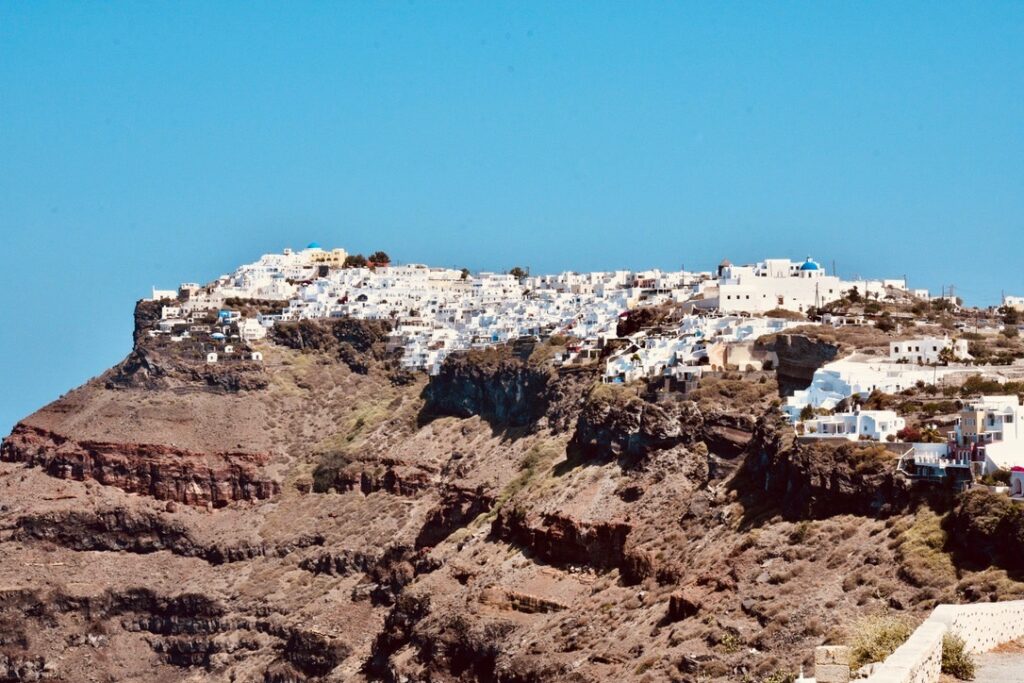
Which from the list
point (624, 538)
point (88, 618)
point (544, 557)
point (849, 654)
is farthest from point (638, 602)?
point (88, 618)

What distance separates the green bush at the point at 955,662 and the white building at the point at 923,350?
4288 centimetres

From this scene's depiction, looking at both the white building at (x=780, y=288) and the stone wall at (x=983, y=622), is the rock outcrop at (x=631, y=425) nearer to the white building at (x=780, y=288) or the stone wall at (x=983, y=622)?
the white building at (x=780, y=288)

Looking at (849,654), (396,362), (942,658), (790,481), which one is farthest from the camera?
(396,362)

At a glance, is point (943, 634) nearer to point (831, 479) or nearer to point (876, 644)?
point (876, 644)

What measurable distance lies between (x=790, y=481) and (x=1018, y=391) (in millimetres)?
6736

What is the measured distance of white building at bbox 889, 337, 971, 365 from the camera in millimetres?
65625

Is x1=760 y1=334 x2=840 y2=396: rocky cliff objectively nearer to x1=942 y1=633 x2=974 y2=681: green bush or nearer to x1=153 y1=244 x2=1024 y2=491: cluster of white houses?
x1=153 y1=244 x2=1024 y2=491: cluster of white houses

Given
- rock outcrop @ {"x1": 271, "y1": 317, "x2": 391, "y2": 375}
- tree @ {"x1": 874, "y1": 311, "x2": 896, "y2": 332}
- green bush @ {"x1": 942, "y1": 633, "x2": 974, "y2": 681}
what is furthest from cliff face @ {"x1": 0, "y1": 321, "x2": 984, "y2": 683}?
green bush @ {"x1": 942, "y1": 633, "x2": 974, "y2": 681}

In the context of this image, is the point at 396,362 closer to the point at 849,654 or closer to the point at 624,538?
the point at 624,538

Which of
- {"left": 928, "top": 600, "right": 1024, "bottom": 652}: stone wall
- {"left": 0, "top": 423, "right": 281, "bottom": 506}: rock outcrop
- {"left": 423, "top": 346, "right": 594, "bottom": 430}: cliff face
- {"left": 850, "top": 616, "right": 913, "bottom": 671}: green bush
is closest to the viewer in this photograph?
{"left": 928, "top": 600, "right": 1024, "bottom": 652}: stone wall

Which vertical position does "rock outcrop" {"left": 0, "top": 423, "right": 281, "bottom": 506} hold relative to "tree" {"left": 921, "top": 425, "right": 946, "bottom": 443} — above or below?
above

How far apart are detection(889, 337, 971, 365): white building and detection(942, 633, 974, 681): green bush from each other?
42.9 metres

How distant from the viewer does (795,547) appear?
2035 inches

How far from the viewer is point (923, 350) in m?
66.2
